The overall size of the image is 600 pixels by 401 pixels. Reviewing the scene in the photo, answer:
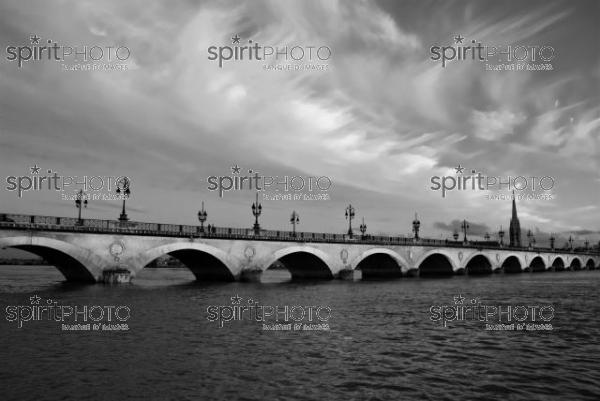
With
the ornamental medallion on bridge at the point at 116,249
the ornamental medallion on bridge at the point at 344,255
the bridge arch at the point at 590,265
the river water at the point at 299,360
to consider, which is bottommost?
the bridge arch at the point at 590,265

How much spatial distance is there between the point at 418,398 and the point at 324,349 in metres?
4.93

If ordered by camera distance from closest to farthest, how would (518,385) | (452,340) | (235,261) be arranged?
1. (518,385)
2. (452,340)
3. (235,261)

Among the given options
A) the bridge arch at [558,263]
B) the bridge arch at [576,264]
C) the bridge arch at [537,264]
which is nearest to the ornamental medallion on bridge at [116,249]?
the bridge arch at [537,264]

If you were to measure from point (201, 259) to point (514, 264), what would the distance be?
79294 millimetres

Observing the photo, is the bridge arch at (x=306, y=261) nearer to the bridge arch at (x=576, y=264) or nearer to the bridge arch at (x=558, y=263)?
the bridge arch at (x=558, y=263)

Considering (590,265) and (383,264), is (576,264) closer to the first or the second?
(590,265)

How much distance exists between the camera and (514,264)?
102062 millimetres

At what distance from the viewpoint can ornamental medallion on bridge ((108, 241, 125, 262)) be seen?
119ft

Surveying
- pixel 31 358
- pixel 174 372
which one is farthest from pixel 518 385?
pixel 31 358

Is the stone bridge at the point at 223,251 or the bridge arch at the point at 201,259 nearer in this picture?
the stone bridge at the point at 223,251

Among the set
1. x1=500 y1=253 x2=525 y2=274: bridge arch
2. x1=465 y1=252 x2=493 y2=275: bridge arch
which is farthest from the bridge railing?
x1=500 y1=253 x2=525 y2=274: bridge arch

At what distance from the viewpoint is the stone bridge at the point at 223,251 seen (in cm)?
3372

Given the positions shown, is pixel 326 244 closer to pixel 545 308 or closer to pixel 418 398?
pixel 545 308

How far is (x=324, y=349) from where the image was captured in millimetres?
14570
